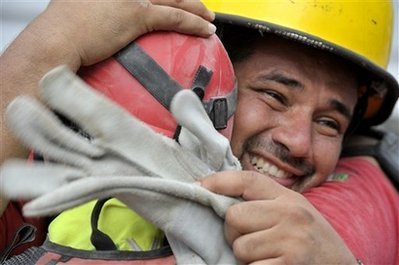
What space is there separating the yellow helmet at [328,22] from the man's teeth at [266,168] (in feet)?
1.02

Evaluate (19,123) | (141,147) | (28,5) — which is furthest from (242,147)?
(28,5)

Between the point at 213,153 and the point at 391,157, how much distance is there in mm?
1205

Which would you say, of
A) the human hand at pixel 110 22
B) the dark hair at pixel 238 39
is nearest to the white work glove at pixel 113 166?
the human hand at pixel 110 22

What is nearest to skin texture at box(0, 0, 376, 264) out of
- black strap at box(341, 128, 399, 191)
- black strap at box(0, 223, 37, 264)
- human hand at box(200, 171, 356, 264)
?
human hand at box(200, 171, 356, 264)

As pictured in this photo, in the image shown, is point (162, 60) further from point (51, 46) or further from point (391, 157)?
point (391, 157)

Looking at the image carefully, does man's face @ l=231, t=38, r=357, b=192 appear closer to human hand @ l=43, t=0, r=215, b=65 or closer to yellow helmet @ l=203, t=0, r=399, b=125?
yellow helmet @ l=203, t=0, r=399, b=125

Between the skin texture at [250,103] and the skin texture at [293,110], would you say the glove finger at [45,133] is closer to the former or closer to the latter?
the skin texture at [250,103]

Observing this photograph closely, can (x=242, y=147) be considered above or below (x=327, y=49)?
below

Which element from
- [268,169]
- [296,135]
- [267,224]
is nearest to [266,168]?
[268,169]

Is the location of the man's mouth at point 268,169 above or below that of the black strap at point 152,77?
below

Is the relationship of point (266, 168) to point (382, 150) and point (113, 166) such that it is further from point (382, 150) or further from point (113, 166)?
point (113, 166)

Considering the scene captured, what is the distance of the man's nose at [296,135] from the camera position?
73.5 inches

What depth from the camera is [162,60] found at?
1428 mm

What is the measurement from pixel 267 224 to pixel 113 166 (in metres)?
0.30
